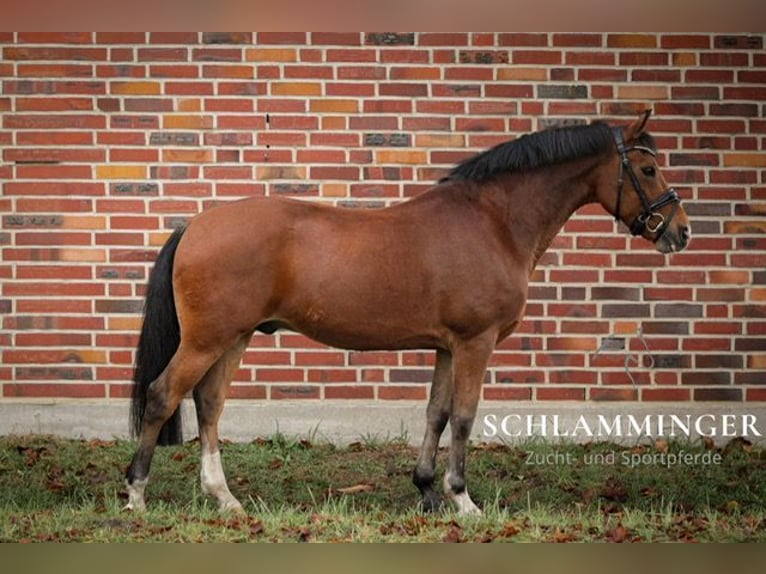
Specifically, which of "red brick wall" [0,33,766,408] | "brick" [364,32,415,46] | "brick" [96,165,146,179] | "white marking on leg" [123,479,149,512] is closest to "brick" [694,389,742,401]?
"red brick wall" [0,33,766,408]

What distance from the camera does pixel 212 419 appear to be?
5484mm

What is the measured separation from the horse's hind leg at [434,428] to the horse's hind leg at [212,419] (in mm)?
984

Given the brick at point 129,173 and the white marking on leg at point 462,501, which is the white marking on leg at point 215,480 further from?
the brick at point 129,173

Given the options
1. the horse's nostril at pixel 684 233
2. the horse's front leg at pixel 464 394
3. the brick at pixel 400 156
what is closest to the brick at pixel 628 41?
the brick at pixel 400 156

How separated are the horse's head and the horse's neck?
0.16 metres

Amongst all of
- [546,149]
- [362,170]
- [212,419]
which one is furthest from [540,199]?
[212,419]

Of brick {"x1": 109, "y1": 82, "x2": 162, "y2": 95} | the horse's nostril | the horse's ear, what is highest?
brick {"x1": 109, "y1": 82, "x2": 162, "y2": 95}

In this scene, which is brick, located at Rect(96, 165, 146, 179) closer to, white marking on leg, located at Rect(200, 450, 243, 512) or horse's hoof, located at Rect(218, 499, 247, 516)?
white marking on leg, located at Rect(200, 450, 243, 512)

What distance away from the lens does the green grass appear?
492 cm

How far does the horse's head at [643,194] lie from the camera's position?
18.2 ft

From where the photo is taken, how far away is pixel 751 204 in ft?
22.7

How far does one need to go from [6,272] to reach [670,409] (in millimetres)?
4390

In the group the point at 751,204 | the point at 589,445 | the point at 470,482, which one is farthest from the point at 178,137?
the point at 751,204

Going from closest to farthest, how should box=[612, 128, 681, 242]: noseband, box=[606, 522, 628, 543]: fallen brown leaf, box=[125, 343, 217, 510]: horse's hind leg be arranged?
1. box=[606, 522, 628, 543]: fallen brown leaf
2. box=[125, 343, 217, 510]: horse's hind leg
3. box=[612, 128, 681, 242]: noseband
